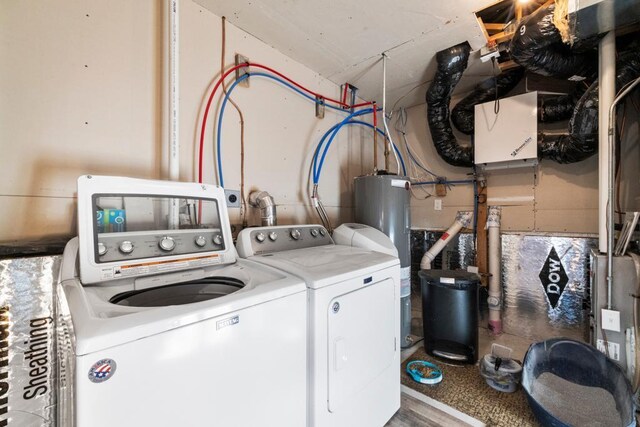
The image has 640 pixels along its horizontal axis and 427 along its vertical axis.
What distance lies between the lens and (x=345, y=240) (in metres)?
1.80

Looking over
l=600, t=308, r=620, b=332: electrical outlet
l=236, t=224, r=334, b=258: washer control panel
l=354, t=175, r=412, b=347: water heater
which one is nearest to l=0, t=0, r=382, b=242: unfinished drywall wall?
l=236, t=224, r=334, b=258: washer control panel

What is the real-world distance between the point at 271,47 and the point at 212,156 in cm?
95

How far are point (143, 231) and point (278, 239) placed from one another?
641 mm

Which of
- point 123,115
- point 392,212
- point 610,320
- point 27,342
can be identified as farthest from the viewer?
point 392,212

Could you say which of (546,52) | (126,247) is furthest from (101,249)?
(546,52)

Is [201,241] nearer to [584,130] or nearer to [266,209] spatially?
[266,209]

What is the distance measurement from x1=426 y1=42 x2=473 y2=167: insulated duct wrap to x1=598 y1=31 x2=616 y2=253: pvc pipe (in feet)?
2.39

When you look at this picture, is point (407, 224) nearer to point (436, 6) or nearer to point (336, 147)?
point (336, 147)

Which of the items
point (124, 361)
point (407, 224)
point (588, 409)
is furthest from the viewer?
point (407, 224)

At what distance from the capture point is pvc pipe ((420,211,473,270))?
2.50m

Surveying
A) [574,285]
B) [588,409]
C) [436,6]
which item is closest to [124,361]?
[588,409]

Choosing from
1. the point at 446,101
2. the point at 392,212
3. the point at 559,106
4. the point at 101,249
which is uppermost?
the point at 446,101

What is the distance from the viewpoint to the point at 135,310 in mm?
689

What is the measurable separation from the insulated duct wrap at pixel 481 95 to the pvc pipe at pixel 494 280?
886mm
